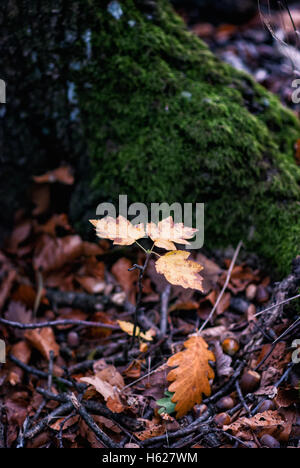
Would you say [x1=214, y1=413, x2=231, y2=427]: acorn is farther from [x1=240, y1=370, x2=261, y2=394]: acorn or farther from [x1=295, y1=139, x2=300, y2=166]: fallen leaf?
[x1=295, y1=139, x2=300, y2=166]: fallen leaf

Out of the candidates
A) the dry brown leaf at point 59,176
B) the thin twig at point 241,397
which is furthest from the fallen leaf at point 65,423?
the dry brown leaf at point 59,176

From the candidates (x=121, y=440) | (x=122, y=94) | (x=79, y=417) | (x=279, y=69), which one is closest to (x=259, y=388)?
(x=121, y=440)

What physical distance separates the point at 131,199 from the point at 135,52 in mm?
910

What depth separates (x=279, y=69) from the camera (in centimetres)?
348

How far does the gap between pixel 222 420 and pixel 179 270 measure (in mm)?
638

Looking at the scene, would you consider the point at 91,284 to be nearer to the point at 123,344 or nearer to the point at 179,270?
the point at 123,344

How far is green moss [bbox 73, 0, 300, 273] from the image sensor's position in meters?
2.01

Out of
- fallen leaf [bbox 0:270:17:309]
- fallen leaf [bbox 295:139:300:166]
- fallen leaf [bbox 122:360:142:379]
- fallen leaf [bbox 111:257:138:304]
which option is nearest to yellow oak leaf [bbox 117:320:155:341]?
fallen leaf [bbox 122:360:142:379]

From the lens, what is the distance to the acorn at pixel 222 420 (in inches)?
53.8

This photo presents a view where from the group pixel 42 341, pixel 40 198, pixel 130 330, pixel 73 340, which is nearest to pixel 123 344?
pixel 130 330

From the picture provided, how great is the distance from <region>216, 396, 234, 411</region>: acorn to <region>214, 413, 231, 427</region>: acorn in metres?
0.07

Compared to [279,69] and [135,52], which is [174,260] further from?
[279,69]

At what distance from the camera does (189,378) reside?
1420mm

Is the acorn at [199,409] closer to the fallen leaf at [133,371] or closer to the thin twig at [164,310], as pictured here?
the fallen leaf at [133,371]
